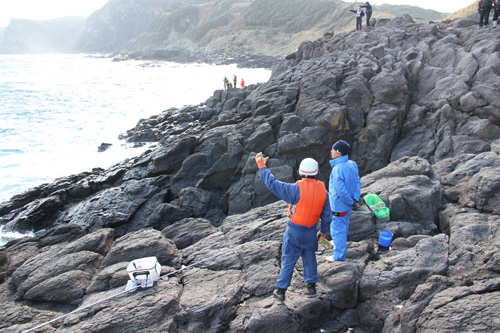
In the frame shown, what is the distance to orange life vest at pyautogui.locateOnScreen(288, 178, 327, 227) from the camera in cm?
476

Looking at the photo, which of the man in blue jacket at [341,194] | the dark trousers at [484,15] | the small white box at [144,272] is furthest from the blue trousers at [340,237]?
the dark trousers at [484,15]

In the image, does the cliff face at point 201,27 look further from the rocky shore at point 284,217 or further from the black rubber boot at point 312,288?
the black rubber boot at point 312,288

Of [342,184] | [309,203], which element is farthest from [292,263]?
[342,184]

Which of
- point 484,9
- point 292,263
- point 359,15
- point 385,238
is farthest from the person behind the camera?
point 359,15

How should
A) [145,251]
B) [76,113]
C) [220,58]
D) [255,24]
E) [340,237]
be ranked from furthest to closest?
1. [255,24]
2. [220,58]
3. [76,113]
4. [145,251]
5. [340,237]

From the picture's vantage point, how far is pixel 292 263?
4.99 metres

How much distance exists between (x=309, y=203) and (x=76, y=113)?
35889 millimetres

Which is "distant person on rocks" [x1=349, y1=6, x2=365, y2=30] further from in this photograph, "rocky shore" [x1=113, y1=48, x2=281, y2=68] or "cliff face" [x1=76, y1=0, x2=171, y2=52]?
"cliff face" [x1=76, y1=0, x2=171, y2=52]

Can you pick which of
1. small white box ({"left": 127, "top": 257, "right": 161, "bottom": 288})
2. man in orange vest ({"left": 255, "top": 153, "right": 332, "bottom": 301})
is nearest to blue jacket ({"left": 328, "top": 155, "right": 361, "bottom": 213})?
man in orange vest ({"left": 255, "top": 153, "right": 332, "bottom": 301})

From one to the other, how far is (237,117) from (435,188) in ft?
43.2

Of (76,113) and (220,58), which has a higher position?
A: (220,58)

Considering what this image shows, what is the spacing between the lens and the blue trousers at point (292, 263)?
4.97 meters

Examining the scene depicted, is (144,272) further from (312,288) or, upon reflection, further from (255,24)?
(255,24)

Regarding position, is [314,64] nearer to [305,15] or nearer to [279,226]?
[279,226]
